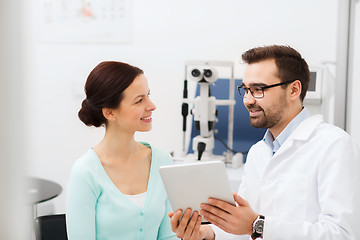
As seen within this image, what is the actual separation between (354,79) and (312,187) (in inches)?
49.7

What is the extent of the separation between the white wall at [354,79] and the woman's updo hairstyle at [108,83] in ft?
4.32

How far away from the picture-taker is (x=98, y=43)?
10.9 feet

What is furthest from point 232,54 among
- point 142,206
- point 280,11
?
point 142,206

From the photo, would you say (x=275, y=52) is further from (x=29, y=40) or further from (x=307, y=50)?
(x=307, y=50)

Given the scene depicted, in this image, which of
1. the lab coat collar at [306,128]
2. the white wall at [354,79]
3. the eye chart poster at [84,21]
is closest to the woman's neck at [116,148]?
the lab coat collar at [306,128]

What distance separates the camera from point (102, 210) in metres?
1.29

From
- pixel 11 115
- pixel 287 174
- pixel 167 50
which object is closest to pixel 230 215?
pixel 287 174

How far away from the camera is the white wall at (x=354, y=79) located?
7.07 ft

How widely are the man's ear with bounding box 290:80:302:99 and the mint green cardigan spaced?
559 millimetres

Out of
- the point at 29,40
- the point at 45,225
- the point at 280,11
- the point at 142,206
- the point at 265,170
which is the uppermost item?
the point at 280,11

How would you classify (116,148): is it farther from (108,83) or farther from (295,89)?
(295,89)

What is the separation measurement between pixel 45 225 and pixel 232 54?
6.51ft

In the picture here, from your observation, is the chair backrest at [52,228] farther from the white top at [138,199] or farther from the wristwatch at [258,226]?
the wristwatch at [258,226]

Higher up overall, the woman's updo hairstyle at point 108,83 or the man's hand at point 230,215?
the woman's updo hairstyle at point 108,83
